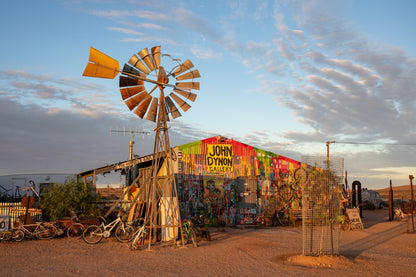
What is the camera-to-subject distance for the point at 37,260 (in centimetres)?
1187

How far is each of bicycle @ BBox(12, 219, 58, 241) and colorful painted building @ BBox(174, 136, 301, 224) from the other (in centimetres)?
672

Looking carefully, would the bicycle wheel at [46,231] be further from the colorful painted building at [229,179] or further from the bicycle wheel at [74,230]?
the colorful painted building at [229,179]

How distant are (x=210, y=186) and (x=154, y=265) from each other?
10410mm

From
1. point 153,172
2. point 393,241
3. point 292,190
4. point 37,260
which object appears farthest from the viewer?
point 292,190

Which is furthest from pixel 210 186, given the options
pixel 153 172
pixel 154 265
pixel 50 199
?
pixel 154 265

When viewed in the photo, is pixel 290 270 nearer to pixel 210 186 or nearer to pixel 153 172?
pixel 153 172

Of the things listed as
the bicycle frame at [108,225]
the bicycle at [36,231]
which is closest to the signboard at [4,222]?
the bicycle at [36,231]

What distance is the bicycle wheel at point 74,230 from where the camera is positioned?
53.9 feet

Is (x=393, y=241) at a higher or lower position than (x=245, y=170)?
lower

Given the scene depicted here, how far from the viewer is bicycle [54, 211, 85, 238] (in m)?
16.4

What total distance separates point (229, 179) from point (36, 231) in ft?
34.6

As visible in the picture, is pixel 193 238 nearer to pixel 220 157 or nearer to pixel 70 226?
pixel 70 226

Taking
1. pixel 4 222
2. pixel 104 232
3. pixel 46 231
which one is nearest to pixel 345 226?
pixel 104 232

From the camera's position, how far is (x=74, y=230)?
16.5m
